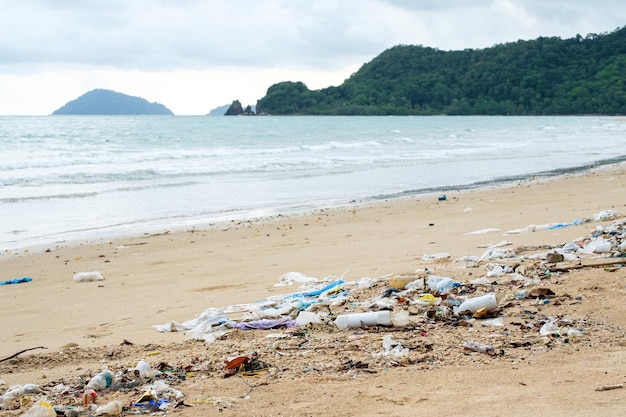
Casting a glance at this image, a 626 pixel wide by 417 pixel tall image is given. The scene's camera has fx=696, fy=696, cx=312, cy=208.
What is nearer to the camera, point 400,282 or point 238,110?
point 400,282

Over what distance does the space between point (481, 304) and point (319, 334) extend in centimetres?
117

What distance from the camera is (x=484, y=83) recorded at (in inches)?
4503

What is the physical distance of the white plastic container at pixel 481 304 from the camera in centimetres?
491

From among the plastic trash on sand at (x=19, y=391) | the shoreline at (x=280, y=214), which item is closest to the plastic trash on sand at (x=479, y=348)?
the plastic trash on sand at (x=19, y=391)

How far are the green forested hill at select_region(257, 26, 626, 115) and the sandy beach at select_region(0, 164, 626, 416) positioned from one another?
10169cm

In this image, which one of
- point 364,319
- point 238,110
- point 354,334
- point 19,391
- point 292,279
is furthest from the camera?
point 238,110

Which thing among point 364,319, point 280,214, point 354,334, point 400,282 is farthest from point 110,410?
point 280,214

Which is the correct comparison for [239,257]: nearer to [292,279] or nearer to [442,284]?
[292,279]

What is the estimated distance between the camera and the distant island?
562ft

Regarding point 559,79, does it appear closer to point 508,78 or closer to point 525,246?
point 508,78

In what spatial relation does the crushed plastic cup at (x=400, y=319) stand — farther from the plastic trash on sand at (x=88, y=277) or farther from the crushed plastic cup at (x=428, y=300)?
the plastic trash on sand at (x=88, y=277)

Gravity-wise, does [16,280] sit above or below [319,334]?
below

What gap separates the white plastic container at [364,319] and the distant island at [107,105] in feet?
578

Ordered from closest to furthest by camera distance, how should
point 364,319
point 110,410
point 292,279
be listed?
point 110,410 → point 364,319 → point 292,279
